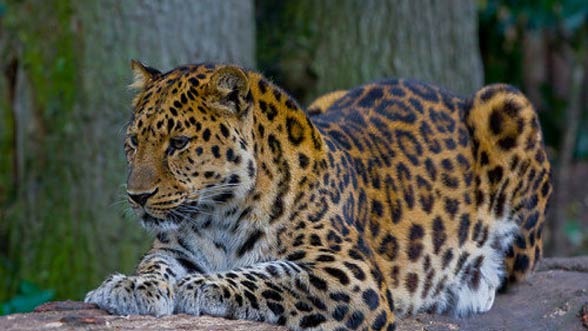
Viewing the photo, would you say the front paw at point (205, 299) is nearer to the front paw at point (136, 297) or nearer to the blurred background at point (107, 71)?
the front paw at point (136, 297)

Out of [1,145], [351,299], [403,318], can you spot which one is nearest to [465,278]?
[403,318]

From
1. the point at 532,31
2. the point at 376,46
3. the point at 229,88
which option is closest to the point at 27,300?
the point at 229,88

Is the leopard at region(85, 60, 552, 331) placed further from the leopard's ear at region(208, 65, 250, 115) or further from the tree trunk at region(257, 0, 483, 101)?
the tree trunk at region(257, 0, 483, 101)

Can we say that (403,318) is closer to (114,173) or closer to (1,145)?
(114,173)

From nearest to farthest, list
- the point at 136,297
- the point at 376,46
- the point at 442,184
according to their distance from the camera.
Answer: the point at 136,297
the point at 442,184
the point at 376,46

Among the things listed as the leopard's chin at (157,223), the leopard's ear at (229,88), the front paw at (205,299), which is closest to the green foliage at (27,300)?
the leopard's chin at (157,223)

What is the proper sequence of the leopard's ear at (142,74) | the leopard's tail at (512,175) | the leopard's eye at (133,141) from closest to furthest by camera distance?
the leopard's eye at (133,141)
the leopard's ear at (142,74)
the leopard's tail at (512,175)

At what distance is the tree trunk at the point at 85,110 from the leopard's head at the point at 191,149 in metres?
3.65

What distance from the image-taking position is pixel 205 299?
7.04 meters

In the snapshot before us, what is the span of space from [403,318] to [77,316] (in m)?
2.59

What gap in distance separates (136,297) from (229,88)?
1467 mm

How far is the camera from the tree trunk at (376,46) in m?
12.1

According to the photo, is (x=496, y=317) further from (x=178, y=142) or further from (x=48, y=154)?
(x=48, y=154)

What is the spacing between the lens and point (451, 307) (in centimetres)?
872
